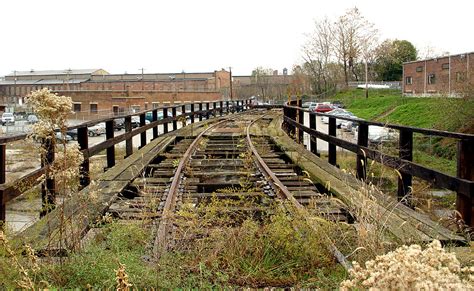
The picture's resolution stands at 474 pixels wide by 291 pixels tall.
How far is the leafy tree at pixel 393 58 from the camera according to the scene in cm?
A: 9488

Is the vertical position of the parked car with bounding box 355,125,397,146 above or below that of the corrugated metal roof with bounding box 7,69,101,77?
below

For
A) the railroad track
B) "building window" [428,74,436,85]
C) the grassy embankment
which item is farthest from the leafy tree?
the railroad track

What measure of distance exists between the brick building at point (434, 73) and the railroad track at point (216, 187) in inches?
1646

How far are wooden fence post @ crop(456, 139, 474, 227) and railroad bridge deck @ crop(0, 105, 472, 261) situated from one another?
283 millimetres

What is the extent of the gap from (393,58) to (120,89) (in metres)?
49.5

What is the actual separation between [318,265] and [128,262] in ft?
4.81

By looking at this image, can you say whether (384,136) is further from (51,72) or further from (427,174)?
(51,72)

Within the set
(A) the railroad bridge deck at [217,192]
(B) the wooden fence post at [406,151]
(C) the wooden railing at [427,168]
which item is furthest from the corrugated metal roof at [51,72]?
(B) the wooden fence post at [406,151]

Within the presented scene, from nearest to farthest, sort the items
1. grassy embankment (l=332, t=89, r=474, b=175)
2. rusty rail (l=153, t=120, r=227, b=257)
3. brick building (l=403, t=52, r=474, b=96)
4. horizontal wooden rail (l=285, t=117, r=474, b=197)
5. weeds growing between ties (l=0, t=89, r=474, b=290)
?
1. weeds growing between ties (l=0, t=89, r=474, b=290)
2. rusty rail (l=153, t=120, r=227, b=257)
3. horizontal wooden rail (l=285, t=117, r=474, b=197)
4. grassy embankment (l=332, t=89, r=474, b=175)
5. brick building (l=403, t=52, r=474, b=96)

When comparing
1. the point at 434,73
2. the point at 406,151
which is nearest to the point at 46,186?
the point at 406,151

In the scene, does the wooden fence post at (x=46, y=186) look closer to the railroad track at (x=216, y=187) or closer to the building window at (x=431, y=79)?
the railroad track at (x=216, y=187)

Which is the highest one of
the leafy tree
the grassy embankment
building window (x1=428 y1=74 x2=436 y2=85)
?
the leafy tree

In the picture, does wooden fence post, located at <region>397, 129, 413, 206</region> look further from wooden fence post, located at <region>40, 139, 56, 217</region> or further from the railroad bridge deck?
wooden fence post, located at <region>40, 139, 56, 217</region>

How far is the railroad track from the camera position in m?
5.89
